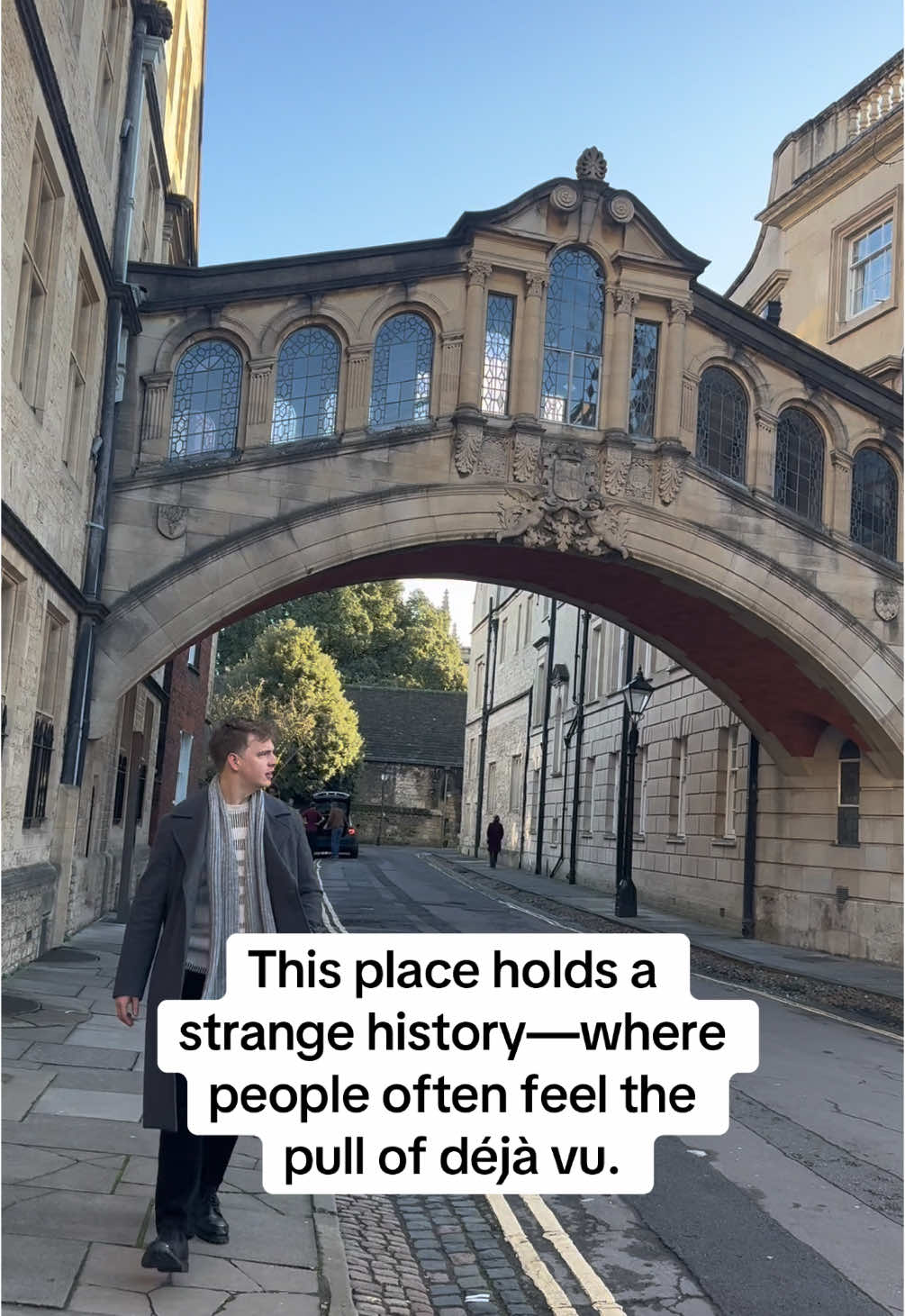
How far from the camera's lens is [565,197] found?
694 inches

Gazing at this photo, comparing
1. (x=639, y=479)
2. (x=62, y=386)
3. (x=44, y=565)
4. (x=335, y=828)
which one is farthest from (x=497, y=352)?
(x=335, y=828)

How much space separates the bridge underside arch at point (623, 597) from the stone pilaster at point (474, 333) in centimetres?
139

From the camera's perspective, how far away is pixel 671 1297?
16.1 ft

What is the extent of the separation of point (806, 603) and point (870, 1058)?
28.9 ft

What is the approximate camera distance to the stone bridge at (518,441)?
16.3 m

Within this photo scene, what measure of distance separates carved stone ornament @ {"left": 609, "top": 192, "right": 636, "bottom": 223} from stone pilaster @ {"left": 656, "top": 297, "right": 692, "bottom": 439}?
4.21 ft

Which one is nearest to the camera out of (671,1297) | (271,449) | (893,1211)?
(671,1297)

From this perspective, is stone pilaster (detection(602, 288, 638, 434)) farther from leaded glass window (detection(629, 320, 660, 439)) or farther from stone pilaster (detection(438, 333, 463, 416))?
stone pilaster (detection(438, 333, 463, 416))

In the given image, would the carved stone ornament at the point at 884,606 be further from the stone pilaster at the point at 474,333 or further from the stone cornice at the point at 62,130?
the stone cornice at the point at 62,130

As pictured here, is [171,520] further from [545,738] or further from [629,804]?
[545,738]

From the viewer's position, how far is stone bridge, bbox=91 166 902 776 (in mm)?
16281

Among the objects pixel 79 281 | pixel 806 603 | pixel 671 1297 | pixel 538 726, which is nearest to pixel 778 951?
pixel 806 603

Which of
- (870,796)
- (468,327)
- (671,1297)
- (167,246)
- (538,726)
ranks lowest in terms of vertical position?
(671,1297)

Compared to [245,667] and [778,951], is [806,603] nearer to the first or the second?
[778,951]
